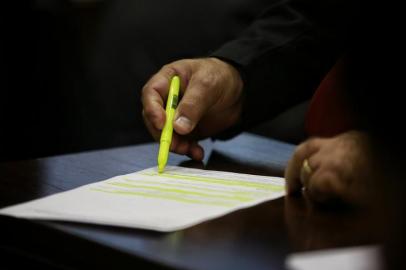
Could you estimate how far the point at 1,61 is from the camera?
224 centimetres

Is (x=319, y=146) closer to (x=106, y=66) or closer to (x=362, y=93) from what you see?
(x=362, y=93)

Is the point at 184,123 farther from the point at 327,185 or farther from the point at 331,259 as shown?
the point at 331,259

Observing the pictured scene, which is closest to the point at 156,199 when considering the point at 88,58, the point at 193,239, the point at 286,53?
the point at 193,239

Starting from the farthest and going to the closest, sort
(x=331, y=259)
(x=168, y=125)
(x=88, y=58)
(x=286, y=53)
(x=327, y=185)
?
1. (x=88, y=58)
2. (x=286, y=53)
3. (x=168, y=125)
4. (x=327, y=185)
5. (x=331, y=259)

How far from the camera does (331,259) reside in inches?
16.0

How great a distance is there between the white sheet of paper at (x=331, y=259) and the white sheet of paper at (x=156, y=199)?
0.43 feet

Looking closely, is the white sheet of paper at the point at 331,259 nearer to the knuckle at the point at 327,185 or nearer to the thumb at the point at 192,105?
the knuckle at the point at 327,185

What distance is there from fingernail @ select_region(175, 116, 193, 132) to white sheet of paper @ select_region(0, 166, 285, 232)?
0.12 meters

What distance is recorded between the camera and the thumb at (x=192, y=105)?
3.00 feet

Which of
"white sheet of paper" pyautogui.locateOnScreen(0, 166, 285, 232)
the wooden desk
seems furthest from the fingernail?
the wooden desk

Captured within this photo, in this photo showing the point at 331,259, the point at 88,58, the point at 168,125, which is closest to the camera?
the point at 331,259

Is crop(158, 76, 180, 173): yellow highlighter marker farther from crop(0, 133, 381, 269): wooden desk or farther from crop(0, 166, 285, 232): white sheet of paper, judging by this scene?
crop(0, 133, 381, 269): wooden desk

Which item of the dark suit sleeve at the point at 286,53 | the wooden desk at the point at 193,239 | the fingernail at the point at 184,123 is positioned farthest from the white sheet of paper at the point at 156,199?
the dark suit sleeve at the point at 286,53

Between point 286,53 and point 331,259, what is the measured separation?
0.79m
